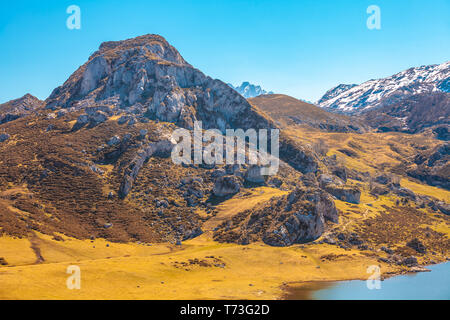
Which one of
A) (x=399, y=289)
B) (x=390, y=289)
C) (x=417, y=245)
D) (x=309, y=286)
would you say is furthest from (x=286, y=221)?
(x=417, y=245)

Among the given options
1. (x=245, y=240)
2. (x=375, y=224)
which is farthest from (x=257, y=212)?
(x=375, y=224)

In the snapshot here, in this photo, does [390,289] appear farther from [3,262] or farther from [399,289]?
[3,262]

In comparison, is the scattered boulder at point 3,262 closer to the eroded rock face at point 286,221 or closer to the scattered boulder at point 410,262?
the eroded rock face at point 286,221

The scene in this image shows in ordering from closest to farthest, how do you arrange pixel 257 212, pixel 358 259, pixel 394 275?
1. pixel 394 275
2. pixel 358 259
3. pixel 257 212

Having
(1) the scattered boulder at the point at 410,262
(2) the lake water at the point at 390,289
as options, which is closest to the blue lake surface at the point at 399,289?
(2) the lake water at the point at 390,289

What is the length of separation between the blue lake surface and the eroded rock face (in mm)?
42563

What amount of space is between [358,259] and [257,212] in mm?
55804

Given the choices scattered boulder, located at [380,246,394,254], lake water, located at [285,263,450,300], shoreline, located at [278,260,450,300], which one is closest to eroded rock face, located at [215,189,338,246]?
scattered boulder, located at [380,246,394,254]

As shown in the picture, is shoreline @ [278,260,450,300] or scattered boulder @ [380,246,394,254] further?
scattered boulder @ [380,246,394,254]

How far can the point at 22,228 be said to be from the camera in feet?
486

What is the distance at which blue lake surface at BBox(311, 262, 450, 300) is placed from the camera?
10544 cm

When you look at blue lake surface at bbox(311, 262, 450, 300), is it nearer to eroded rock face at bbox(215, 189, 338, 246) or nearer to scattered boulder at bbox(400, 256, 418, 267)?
scattered boulder at bbox(400, 256, 418, 267)
